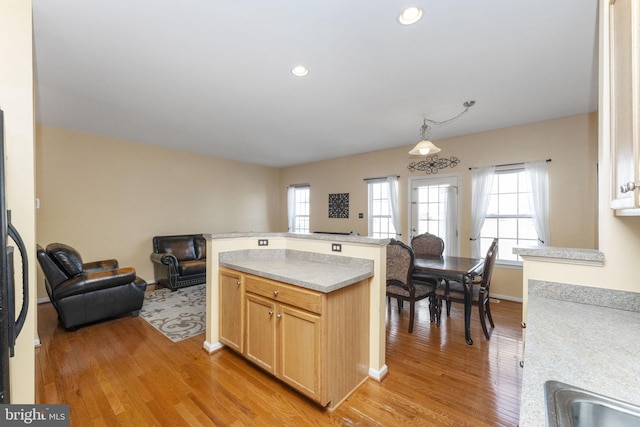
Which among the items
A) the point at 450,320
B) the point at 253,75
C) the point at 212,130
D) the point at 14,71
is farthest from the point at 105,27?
the point at 450,320

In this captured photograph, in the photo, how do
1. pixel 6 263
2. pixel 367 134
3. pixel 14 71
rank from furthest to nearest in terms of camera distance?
pixel 367 134 < pixel 14 71 < pixel 6 263

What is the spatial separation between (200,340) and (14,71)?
258 centimetres

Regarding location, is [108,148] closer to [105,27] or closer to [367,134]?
[105,27]

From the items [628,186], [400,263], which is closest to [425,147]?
[400,263]

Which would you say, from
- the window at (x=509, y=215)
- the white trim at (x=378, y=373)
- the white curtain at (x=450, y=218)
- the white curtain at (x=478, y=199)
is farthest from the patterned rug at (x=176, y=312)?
the window at (x=509, y=215)

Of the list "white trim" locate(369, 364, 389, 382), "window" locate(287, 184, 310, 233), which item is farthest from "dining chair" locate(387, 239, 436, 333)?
"window" locate(287, 184, 310, 233)

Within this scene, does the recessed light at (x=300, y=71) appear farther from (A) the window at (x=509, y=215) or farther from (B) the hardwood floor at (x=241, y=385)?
(A) the window at (x=509, y=215)

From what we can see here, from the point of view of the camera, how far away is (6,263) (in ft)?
3.29

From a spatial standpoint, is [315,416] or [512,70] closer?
[315,416]

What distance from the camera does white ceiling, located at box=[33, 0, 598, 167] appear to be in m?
1.77

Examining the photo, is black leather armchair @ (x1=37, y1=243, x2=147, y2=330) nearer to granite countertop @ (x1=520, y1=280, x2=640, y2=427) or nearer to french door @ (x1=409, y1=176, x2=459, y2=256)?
granite countertop @ (x1=520, y1=280, x2=640, y2=427)

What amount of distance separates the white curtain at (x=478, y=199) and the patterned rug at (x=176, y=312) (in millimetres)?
4274

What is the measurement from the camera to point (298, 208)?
7.19 metres

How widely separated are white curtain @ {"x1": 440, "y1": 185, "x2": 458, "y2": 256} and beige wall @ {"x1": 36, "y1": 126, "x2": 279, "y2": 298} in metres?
4.70
